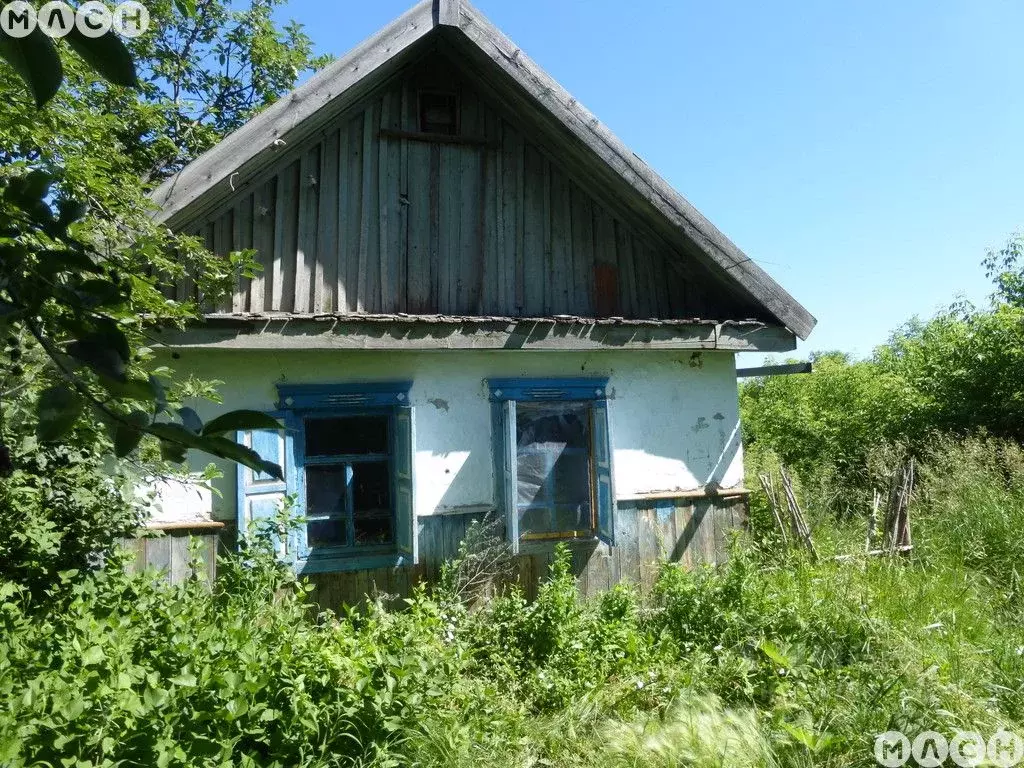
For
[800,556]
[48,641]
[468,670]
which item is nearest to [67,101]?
[48,641]

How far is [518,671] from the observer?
4.51 meters

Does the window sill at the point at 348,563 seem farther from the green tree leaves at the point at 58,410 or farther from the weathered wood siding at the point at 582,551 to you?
the green tree leaves at the point at 58,410

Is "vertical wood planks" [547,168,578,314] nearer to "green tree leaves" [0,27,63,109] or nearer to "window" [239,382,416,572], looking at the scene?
"window" [239,382,416,572]

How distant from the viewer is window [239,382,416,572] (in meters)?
5.11

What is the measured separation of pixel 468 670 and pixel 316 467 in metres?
1.82

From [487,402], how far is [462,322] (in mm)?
760

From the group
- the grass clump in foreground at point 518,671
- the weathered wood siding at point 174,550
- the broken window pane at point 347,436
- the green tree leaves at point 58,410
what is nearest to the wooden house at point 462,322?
the broken window pane at point 347,436

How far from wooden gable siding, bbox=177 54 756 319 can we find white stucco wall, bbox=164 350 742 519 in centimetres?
38

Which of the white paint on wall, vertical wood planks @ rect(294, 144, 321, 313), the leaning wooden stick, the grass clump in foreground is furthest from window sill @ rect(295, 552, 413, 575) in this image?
the leaning wooden stick

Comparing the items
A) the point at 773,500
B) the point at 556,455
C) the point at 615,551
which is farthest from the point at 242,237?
the point at 773,500

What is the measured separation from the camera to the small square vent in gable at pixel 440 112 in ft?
19.2

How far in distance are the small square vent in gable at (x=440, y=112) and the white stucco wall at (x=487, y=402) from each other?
6.12ft

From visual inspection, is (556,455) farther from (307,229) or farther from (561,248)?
(307,229)

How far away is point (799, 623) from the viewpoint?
15.3 feet
